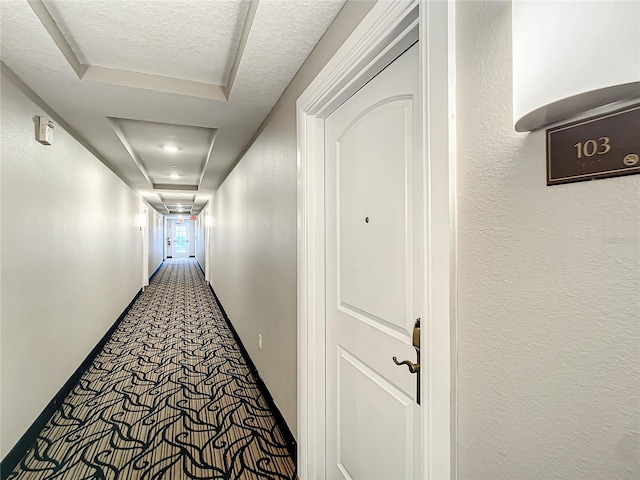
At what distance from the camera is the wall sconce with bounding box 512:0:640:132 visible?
43 centimetres

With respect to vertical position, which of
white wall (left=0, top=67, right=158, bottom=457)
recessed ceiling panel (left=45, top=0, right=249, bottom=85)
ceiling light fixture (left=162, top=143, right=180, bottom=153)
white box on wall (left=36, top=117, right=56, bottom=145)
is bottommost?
white wall (left=0, top=67, right=158, bottom=457)

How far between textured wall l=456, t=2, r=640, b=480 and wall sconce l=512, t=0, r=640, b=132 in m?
0.07

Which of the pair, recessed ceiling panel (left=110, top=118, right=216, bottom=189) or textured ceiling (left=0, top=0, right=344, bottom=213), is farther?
recessed ceiling panel (left=110, top=118, right=216, bottom=189)

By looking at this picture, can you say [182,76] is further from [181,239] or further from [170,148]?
[181,239]

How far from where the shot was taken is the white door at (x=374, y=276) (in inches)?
41.5

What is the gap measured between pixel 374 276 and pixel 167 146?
3664 mm

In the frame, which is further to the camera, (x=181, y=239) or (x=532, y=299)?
(x=181, y=239)

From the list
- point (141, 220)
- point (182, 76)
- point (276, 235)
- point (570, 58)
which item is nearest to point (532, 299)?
point (570, 58)

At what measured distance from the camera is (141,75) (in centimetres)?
200

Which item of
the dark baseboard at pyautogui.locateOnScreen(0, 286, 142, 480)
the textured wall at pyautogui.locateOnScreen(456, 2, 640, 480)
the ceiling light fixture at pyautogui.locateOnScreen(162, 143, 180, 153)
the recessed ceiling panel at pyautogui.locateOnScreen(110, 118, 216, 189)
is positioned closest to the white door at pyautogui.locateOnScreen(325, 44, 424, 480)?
the textured wall at pyautogui.locateOnScreen(456, 2, 640, 480)

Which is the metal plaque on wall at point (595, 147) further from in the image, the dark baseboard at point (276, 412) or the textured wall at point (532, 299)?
the dark baseboard at point (276, 412)

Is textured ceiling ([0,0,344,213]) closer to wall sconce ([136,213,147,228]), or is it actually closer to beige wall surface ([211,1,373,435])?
beige wall surface ([211,1,373,435])

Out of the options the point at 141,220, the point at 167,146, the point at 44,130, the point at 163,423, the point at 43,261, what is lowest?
the point at 163,423

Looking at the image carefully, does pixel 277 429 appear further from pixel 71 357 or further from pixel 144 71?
pixel 144 71
